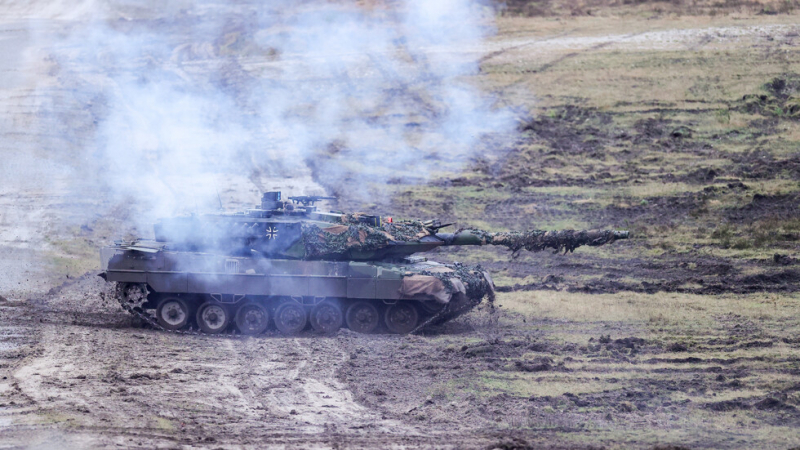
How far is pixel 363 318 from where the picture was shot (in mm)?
20203

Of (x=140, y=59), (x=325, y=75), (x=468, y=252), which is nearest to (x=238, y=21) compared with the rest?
(x=140, y=59)

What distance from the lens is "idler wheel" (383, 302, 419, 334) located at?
66.0ft

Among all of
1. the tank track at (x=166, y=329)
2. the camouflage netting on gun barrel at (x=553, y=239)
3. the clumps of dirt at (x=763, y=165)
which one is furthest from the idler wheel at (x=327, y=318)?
the clumps of dirt at (x=763, y=165)

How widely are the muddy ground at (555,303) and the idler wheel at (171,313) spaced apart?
1.98 ft

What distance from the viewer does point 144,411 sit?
14.0 meters

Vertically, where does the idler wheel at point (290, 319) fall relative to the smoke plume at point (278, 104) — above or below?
below

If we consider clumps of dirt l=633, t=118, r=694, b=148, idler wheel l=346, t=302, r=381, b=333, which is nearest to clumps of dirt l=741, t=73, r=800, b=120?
clumps of dirt l=633, t=118, r=694, b=148

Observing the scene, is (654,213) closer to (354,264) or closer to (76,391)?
(354,264)

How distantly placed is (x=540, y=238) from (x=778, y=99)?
20.4 metres

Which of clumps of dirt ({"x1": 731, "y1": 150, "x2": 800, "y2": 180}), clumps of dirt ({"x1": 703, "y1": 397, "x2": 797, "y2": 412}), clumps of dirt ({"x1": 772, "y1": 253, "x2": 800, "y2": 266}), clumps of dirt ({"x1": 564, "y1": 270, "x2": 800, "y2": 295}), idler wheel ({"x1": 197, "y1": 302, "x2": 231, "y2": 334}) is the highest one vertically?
clumps of dirt ({"x1": 731, "y1": 150, "x2": 800, "y2": 180})

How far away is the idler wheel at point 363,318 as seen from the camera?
66.1ft

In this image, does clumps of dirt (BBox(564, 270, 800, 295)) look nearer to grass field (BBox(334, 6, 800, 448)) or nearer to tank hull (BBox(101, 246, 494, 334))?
grass field (BBox(334, 6, 800, 448))

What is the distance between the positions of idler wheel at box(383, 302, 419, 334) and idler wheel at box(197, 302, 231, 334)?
3498mm

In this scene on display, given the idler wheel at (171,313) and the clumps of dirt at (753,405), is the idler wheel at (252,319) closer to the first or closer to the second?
the idler wheel at (171,313)
